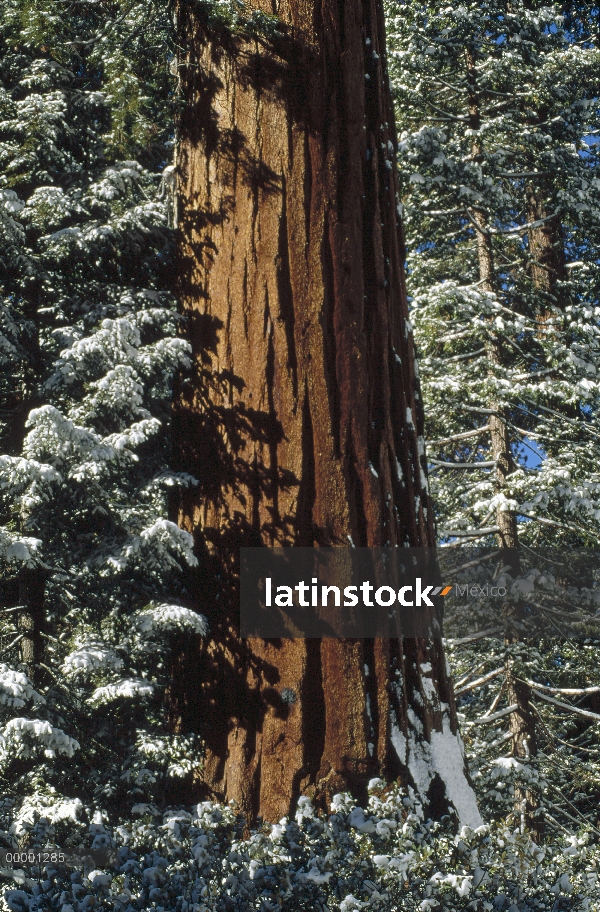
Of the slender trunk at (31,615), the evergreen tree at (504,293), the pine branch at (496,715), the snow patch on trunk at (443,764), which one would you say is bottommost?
the pine branch at (496,715)

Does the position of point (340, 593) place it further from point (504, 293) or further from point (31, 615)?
point (504, 293)

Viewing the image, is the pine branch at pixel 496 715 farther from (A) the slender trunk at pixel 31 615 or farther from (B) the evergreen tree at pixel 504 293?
(A) the slender trunk at pixel 31 615

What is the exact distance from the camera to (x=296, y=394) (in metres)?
3.20

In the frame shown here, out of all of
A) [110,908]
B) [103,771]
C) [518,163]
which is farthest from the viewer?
[518,163]

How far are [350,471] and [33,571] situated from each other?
1.34 m

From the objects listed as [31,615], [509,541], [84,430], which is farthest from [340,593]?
[509,541]

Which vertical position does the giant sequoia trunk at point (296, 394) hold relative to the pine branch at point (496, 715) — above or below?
above

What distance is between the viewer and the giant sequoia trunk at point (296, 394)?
9.84 ft

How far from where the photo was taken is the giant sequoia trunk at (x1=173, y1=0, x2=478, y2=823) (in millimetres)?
3000

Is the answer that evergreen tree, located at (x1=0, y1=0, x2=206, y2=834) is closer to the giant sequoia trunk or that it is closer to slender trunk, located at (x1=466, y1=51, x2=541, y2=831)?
the giant sequoia trunk

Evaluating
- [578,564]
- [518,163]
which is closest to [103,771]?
[578,564]

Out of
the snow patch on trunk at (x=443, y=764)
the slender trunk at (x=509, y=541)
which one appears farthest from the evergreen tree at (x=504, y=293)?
the snow patch on trunk at (x=443, y=764)

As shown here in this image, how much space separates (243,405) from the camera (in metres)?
3.27

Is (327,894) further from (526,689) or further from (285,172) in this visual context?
(526,689)
